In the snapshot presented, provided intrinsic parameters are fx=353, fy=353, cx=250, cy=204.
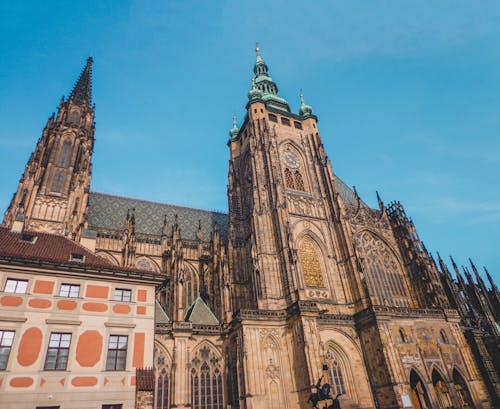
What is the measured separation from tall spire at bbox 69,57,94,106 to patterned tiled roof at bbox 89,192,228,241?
41.3ft

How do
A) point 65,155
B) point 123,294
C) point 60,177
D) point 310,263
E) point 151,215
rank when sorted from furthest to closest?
point 151,215 < point 65,155 < point 60,177 < point 310,263 < point 123,294

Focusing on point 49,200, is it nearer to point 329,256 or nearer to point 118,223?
point 118,223

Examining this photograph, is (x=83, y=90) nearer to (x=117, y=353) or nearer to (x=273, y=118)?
(x=273, y=118)

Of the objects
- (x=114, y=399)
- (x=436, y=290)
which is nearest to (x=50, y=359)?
(x=114, y=399)

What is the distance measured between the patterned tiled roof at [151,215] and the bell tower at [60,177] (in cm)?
337

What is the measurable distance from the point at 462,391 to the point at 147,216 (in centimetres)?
3436

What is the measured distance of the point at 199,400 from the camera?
2377cm

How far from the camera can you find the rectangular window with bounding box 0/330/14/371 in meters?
13.9

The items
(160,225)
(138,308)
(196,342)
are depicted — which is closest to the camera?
(138,308)

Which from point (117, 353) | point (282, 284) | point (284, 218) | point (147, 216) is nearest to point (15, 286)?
point (117, 353)

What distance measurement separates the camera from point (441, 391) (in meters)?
26.5

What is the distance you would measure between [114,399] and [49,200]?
24.3 m

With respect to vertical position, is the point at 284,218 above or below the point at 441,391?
above

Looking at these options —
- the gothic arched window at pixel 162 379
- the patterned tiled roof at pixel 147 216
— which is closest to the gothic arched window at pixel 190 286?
the patterned tiled roof at pixel 147 216
